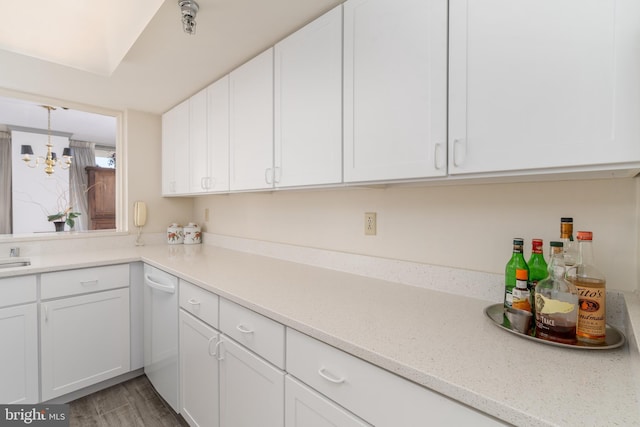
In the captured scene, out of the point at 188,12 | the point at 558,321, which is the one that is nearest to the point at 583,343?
the point at 558,321

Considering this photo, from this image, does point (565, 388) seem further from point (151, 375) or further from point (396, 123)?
point (151, 375)

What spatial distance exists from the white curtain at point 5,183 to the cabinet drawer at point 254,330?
14.7 feet

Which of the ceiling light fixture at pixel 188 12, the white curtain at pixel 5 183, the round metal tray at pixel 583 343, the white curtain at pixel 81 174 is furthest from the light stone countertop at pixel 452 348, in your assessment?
the white curtain at pixel 81 174

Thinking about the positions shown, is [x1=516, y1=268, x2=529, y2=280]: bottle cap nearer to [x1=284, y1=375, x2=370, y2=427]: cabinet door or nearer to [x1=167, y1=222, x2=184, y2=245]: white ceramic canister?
[x1=284, y1=375, x2=370, y2=427]: cabinet door

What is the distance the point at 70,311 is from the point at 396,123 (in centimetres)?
224

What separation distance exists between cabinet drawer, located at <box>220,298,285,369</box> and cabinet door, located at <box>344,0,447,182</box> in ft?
2.14

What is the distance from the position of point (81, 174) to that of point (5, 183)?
36.6 inches

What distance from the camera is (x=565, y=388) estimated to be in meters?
0.63

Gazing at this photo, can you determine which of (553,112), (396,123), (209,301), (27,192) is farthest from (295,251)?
(27,192)

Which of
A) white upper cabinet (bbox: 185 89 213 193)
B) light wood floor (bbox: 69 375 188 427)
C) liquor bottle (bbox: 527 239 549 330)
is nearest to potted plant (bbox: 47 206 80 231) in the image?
white upper cabinet (bbox: 185 89 213 193)

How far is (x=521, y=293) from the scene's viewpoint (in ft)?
2.94

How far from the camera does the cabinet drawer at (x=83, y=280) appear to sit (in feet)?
6.14

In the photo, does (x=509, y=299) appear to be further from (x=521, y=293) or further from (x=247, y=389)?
(x=247, y=389)

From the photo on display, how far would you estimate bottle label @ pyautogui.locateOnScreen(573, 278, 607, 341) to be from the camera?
30.9 inches
